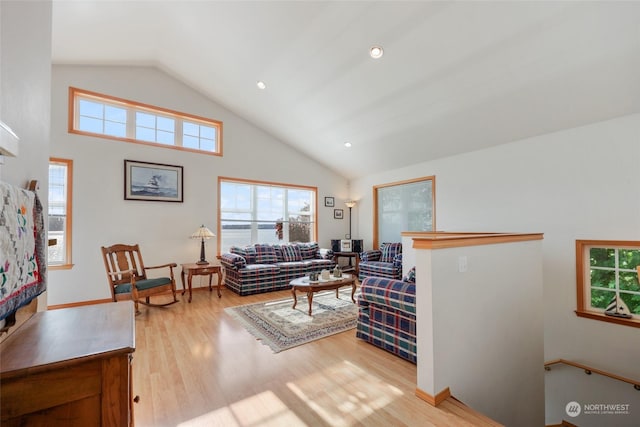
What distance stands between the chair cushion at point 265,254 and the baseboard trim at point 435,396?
3.80 m

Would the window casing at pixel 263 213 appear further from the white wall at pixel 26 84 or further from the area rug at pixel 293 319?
the white wall at pixel 26 84

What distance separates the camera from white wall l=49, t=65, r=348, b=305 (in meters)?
3.92

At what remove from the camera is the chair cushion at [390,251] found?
5.45 metres

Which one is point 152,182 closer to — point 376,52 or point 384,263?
point 376,52

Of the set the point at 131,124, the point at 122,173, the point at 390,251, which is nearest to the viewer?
the point at 122,173

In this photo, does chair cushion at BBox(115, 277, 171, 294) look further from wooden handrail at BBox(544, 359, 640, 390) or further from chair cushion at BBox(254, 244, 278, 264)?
wooden handrail at BBox(544, 359, 640, 390)

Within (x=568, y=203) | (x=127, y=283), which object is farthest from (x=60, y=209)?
(x=568, y=203)

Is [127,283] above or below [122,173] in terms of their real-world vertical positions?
below

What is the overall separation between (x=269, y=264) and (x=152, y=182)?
2459 millimetres

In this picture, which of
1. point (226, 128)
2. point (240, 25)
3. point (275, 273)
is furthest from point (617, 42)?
point (226, 128)

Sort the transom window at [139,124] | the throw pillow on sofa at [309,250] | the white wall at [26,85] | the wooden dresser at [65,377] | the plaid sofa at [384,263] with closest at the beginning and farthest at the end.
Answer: the wooden dresser at [65,377], the white wall at [26,85], the transom window at [139,124], the plaid sofa at [384,263], the throw pillow on sofa at [309,250]

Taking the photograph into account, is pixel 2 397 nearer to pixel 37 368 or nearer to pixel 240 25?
pixel 37 368

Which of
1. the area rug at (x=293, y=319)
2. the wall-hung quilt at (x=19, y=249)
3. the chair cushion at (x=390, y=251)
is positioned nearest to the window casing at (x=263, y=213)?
the chair cushion at (x=390, y=251)

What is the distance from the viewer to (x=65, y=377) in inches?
33.5
